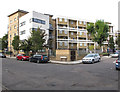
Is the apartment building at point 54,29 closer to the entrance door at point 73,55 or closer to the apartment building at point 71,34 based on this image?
the apartment building at point 71,34

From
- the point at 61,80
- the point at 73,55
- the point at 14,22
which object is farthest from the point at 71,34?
the point at 61,80

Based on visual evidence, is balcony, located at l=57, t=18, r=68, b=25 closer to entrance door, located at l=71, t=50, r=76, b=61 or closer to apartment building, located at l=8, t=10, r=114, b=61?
apartment building, located at l=8, t=10, r=114, b=61

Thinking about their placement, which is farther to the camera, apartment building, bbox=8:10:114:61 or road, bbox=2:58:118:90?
apartment building, bbox=8:10:114:61

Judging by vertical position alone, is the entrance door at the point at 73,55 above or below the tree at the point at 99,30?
below

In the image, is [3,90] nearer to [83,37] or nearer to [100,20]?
[100,20]

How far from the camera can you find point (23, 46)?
28656 millimetres

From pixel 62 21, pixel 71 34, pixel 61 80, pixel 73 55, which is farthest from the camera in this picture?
pixel 71 34

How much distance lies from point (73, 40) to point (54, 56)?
81.3 ft

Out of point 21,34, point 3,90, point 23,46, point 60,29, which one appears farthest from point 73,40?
point 3,90

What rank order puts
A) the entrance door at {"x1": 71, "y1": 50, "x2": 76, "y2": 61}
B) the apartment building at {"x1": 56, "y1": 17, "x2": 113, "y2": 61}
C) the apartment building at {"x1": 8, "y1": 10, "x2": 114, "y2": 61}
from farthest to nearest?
the apartment building at {"x1": 56, "y1": 17, "x2": 113, "y2": 61}, the apartment building at {"x1": 8, "y1": 10, "x2": 114, "y2": 61}, the entrance door at {"x1": 71, "y1": 50, "x2": 76, "y2": 61}

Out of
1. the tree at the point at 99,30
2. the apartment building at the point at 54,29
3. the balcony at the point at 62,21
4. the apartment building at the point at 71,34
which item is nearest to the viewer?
the tree at the point at 99,30

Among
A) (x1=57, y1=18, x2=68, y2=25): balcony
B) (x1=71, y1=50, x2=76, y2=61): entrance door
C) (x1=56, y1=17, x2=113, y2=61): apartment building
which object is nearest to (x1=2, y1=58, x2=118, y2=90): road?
(x1=71, y1=50, x2=76, y2=61): entrance door

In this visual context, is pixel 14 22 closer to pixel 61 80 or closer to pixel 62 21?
pixel 62 21

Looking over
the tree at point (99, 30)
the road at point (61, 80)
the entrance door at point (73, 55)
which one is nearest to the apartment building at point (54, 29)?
the tree at point (99, 30)
